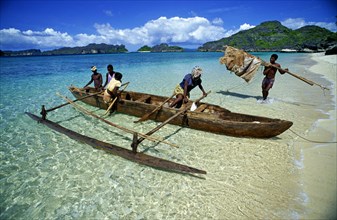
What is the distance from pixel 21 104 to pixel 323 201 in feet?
46.2

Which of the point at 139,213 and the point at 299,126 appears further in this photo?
the point at 299,126

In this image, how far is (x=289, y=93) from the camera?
1252 centimetres

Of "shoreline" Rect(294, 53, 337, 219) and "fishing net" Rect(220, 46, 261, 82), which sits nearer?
"shoreline" Rect(294, 53, 337, 219)

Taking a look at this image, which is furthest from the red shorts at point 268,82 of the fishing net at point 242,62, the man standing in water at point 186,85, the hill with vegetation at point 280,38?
the hill with vegetation at point 280,38

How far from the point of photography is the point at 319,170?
15.5 feet

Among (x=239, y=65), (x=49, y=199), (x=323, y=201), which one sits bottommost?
(x=49, y=199)

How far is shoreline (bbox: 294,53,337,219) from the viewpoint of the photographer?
3.66 m

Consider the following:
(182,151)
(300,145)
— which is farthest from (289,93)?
(182,151)

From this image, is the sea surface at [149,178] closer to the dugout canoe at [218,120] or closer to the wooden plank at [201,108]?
the dugout canoe at [218,120]

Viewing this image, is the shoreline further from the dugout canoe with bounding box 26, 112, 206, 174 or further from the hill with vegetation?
the hill with vegetation

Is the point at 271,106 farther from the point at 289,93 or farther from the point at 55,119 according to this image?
the point at 55,119

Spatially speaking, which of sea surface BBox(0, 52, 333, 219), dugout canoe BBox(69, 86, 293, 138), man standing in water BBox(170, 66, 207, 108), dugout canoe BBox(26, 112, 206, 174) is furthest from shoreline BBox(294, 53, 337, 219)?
man standing in water BBox(170, 66, 207, 108)

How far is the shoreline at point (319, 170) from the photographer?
12.0 feet

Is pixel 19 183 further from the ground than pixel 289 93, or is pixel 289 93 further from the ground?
pixel 289 93
